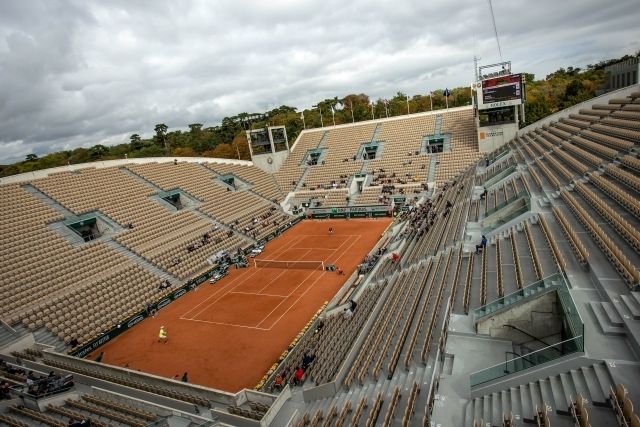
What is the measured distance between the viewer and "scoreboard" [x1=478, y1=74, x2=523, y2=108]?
4069 cm

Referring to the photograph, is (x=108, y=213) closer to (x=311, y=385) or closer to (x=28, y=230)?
(x=28, y=230)

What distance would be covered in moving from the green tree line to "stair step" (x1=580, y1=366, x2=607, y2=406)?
66613mm

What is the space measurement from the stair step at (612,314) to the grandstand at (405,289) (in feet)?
0.25

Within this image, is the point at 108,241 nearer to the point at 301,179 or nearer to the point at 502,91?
the point at 301,179

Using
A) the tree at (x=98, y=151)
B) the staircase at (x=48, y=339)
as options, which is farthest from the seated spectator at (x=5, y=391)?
the tree at (x=98, y=151)

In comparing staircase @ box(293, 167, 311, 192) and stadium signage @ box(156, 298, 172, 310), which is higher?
staircase @ box(293, 167, 311, 192)

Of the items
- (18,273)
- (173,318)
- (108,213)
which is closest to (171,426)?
(173,318)

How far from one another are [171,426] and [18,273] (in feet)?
64.3

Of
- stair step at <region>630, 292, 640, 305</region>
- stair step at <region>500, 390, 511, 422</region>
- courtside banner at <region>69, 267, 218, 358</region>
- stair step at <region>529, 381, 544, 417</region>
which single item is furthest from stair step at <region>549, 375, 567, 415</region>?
courtside banner at <region>69, 267, 218, 358</region>

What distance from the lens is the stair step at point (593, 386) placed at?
316 inches

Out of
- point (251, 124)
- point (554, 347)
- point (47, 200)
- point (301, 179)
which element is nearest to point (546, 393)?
point (554, 347)

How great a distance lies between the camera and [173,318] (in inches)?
984

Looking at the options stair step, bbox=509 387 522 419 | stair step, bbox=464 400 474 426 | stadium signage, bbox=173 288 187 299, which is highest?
stair step, bbox=509 387 522 419

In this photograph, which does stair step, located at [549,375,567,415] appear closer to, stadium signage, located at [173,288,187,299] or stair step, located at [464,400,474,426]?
stair step, located at [464,400,474,426]
